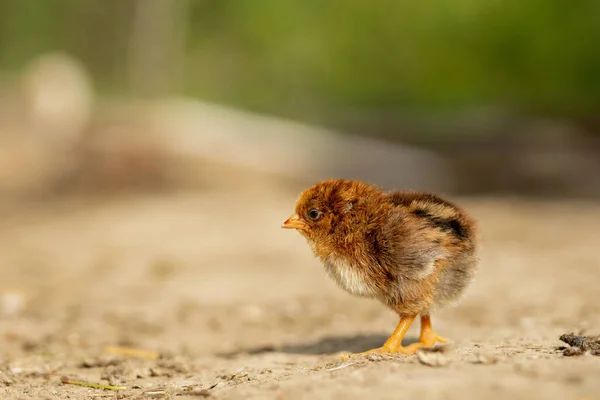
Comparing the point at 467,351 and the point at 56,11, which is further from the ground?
the point at 56,11

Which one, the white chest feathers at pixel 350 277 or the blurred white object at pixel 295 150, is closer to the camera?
the white chest feathers at pixel 350 277

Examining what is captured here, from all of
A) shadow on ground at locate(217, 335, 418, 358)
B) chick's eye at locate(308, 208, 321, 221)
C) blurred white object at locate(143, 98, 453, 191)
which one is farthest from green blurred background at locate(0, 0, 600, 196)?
chick's eye at locate(308, 208, 321, 221)

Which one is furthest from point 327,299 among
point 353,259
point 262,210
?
point 262,210

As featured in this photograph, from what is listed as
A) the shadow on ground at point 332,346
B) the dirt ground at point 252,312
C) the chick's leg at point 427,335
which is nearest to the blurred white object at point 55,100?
the dirt ground at point 252,312

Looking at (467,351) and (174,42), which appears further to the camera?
(174,42)

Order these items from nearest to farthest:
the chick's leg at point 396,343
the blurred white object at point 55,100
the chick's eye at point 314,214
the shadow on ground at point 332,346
Answer: the chick's leg at point 396,343 → the chick's eye at point 314,214 → the shadow on ground at point 332,346 → the blurred white object at point 55,100

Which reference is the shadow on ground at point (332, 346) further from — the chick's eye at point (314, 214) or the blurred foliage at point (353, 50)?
the blurred foliage at point (353, 50)

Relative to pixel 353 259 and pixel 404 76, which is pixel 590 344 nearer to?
pixel 353 259
